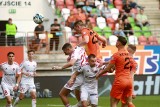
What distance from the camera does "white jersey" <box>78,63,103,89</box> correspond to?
20.0 meters

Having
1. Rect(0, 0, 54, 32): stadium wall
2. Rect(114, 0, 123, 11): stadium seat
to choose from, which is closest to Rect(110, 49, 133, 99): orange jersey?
Rect(0, 0, 54, 32): stadium wall

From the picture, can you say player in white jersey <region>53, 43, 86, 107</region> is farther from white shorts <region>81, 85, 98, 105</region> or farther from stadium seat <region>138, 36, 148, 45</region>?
stadium seat <region>138, 36, 148, 45</region>

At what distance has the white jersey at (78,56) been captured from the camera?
19892mm

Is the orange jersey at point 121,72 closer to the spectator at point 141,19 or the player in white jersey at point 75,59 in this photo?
the player in white jersey at point 75,59

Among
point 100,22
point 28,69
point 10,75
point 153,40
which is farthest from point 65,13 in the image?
point 10,75

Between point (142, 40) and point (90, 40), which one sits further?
point (142, 40)

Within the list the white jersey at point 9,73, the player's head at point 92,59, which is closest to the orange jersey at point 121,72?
the player's head at point 92,59

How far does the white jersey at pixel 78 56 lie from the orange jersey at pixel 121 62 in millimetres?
1589

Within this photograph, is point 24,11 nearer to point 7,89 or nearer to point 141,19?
point 141,19

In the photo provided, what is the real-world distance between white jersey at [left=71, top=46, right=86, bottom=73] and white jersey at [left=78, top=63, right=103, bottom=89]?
0.50 ft

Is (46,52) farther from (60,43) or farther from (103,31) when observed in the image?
(103,31)

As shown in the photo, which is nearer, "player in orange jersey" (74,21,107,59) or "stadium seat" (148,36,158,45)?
"player in orange jersey" (74,21,107,59)

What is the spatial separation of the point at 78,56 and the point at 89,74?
581 mm

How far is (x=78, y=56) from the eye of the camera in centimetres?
2003
